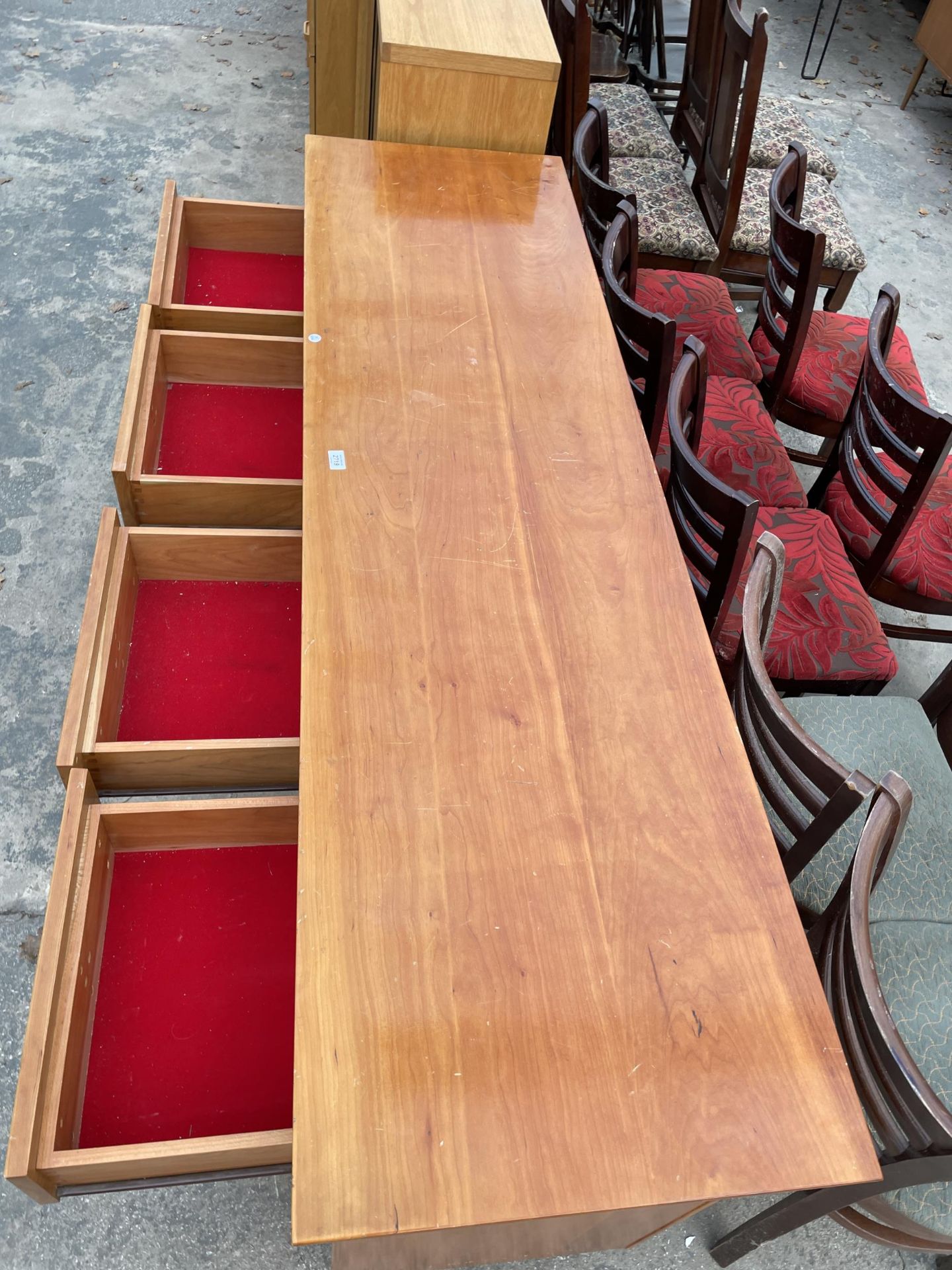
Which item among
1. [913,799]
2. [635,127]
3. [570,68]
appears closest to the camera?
[913,799]

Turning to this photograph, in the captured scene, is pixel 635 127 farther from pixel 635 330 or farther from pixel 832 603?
pixel 832 603

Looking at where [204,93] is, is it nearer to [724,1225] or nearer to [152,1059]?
[152,1059]

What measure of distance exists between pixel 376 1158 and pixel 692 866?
50 cm

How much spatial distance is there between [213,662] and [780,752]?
3.45 ft

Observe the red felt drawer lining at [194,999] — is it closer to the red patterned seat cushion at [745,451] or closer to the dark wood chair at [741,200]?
the red patterned seat cushion at [745,451]

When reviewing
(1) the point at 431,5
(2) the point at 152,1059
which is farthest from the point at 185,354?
(2) the point at 152,1059

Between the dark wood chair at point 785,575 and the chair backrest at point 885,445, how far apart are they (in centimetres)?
9

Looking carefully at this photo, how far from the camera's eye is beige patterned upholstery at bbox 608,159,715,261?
9.43ft

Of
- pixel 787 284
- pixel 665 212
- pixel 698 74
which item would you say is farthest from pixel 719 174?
pixel 787 284

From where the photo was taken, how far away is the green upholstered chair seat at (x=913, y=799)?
1.57 m

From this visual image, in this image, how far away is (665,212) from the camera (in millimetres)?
2930

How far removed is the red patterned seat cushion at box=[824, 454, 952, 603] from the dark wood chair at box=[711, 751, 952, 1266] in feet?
2.76

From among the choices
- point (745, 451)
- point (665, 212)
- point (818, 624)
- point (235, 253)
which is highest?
point (665, 212)

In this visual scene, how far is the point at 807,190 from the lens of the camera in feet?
10.1
